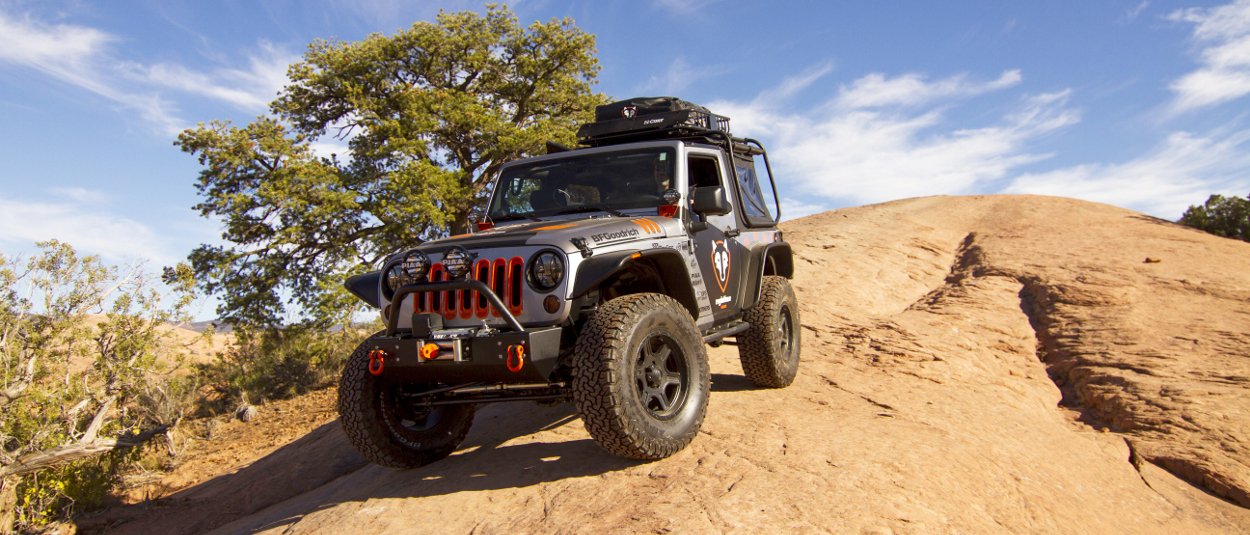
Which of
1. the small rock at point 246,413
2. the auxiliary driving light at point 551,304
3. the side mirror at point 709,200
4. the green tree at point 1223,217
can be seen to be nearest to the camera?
the auxiliary driving light at point 551,304

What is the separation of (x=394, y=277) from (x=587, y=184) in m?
1.66

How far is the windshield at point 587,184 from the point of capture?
516 cm

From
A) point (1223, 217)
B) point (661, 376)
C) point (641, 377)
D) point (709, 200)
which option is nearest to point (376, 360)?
point (641, 377)

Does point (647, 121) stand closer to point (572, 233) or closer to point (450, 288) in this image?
point (572, 233)

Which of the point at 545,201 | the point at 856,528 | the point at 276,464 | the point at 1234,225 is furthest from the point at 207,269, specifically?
the point at 1234,225

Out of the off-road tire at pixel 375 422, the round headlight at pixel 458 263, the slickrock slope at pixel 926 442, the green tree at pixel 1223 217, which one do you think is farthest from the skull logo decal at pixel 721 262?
the green tree at pixel 1223 217

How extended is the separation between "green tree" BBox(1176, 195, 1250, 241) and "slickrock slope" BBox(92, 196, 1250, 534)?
21.1 ft

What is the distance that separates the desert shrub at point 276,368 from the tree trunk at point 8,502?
18.6 feet

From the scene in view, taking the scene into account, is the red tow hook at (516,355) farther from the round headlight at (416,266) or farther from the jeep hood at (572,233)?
the round headlight at (416,266)

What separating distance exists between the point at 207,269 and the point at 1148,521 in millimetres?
13665

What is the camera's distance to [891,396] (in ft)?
19.6

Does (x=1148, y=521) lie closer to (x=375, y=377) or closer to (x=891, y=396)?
(x=891, y=396)

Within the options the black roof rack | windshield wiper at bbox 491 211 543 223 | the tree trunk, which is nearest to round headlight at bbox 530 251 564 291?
windshield wiper at bbox 491 211 543 223

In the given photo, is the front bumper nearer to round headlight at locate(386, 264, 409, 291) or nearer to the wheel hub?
round headlight at locate(386, 264, 409, 291)
